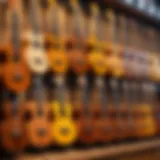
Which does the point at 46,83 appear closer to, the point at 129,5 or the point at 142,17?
the point at 129,5

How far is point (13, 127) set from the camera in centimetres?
100

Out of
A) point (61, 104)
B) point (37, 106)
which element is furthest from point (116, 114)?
point (37, 106)

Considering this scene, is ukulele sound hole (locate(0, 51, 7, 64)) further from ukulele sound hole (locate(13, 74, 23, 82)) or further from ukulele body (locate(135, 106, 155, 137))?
ukulele body (locate(135, 106, 155, 137))

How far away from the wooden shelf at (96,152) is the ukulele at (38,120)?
0.05 m

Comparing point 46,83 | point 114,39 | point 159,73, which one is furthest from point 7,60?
point 159,73

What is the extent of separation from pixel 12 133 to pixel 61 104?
235 mm

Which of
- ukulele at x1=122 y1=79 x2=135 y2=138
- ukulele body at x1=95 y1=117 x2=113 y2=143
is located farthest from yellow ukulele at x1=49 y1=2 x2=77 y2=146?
ukulele at x1=122 y1=79 x2=135 y2=138

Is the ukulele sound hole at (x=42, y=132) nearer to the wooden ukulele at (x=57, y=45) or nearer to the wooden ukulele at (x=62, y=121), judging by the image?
the wooden ukulele at (x=62, y=121)

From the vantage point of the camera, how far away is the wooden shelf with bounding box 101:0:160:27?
1530 mm

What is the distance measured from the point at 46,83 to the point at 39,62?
0.14 meters

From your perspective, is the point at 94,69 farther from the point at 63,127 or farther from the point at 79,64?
the point at 63,127

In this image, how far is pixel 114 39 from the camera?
1492 mm

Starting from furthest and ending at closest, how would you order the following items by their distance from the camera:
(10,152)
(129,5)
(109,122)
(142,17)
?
1. (142,17)
2. (129,5)
3. (109,122)
4. (10,152)

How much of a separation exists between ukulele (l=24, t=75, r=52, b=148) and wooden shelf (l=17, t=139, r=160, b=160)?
0.16 feet
